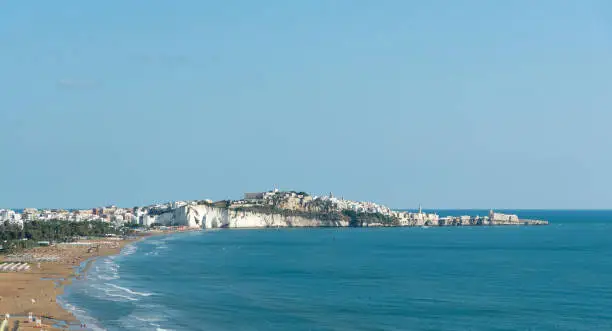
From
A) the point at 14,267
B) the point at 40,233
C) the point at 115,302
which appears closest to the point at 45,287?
the point at 115,302

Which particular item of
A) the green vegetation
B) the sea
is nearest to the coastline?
the sea

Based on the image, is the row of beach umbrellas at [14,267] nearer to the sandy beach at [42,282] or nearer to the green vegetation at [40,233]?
the sandy beach at [42,282]

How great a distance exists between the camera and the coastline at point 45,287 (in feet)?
144

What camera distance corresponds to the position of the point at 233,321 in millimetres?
44469

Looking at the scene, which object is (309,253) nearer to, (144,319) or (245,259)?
(245,259)

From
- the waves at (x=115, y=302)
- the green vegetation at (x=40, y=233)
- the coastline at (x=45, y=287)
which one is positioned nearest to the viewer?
the waves at (x=115, y=302)

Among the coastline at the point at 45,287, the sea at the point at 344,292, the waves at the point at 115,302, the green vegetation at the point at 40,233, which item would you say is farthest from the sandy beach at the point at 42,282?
the green vegetation at the point at 40,233

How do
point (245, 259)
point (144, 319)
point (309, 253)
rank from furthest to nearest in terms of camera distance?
point (309, 253)
point (245, 259)
point (144, 319)

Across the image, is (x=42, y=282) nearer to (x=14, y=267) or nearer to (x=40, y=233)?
(x=14, y=267)

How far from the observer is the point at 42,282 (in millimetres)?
62625

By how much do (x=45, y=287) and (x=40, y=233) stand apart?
2328 inches

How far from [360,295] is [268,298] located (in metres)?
7.01

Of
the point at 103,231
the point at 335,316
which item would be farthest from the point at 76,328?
the point at 103,231

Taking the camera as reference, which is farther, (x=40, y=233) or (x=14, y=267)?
(x=40, y=233)
